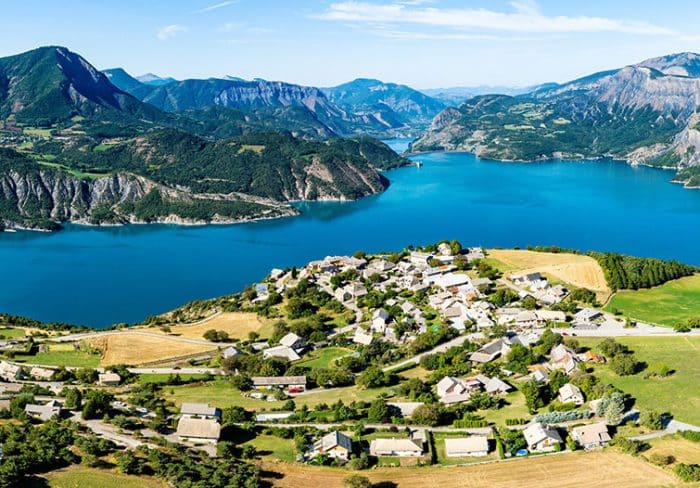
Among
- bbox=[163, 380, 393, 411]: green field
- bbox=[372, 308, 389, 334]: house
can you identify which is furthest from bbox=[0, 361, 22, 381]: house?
bbox=[372, 308, 389, 334]: house

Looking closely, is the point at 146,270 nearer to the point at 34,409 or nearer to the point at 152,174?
the point at 34,409

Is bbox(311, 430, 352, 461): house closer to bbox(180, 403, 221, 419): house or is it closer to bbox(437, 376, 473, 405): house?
bbox(180, 403, 221, 419): house

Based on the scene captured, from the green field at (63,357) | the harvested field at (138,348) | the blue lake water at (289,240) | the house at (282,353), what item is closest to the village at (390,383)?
the house at (282,353)

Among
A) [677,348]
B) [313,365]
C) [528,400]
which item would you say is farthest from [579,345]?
[313,365]

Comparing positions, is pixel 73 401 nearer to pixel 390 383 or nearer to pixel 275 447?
pixel 275 447

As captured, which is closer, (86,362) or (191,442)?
(191,442)

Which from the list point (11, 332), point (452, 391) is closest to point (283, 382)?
point (452, 391)
